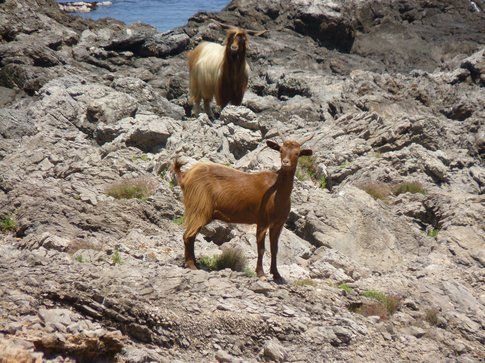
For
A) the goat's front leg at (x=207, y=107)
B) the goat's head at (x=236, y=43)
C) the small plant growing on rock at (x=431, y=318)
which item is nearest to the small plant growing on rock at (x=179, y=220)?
the small plant growing on rock at (x=431, y=318)

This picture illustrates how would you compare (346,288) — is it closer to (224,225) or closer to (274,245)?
(274,245)

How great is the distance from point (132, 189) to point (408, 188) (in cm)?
486

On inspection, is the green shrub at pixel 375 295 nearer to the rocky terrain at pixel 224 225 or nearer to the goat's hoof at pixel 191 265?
the rocky terrain at pixel 224 225

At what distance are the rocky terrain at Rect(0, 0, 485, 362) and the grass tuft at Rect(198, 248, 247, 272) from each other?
39 centimetres

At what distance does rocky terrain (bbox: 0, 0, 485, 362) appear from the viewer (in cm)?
712

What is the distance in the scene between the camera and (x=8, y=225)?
9430 mm

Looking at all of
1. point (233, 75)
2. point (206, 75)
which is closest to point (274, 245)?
point (233, 75)

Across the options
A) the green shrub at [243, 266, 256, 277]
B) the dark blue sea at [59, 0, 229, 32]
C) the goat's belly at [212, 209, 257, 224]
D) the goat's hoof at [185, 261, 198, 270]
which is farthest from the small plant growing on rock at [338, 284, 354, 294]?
the dark blue sea at [59, 0, 229, 32]

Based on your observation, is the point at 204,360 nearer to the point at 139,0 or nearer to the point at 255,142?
the point at 255,142

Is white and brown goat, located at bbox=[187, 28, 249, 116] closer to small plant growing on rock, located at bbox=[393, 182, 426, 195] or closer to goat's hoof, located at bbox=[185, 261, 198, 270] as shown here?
small plant growing on rock, located at bbox=[393, 182, 426, 195]

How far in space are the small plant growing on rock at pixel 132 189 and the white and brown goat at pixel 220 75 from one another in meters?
4.77

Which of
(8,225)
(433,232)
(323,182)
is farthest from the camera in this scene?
(323,182)

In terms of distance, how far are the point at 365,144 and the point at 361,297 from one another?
18.8ft

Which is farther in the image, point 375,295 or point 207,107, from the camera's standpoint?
point 207,107
